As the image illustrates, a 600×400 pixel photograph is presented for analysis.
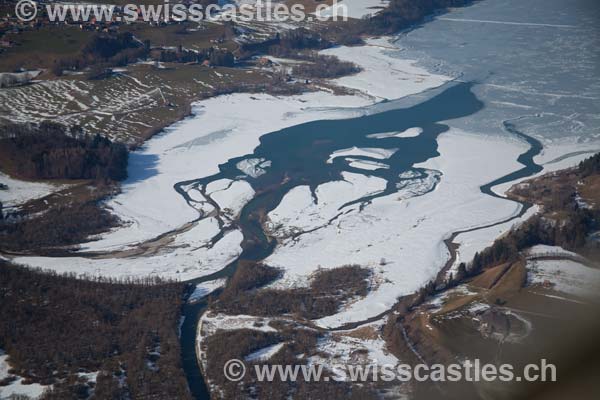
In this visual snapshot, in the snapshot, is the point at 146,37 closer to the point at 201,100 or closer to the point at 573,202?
the point at 201,100

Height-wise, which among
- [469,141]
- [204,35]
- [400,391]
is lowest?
[400,391]

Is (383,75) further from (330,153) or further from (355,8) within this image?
(355,8)

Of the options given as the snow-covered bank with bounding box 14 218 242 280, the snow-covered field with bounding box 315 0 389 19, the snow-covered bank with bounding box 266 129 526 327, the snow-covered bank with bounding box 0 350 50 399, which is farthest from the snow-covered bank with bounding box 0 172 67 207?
the snow-covered field with bounding box 315 0 389 19

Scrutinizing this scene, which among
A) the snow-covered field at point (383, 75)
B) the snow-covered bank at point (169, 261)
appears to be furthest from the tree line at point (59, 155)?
the snow-covered field at point (383, 75)

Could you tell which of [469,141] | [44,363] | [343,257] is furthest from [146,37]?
[44,363]

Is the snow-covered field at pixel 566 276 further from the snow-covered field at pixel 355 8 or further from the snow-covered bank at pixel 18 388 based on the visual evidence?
the snow-covered field at pixel 355 8

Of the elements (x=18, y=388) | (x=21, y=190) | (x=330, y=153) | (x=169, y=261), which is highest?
(x=330, y=153)

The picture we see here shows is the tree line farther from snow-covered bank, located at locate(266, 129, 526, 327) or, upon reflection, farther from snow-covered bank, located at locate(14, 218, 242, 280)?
snow-covered bank, located at locate(266, 129, 526, 327)

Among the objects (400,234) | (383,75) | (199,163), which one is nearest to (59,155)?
(199,163)

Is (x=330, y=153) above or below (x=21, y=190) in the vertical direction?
above
